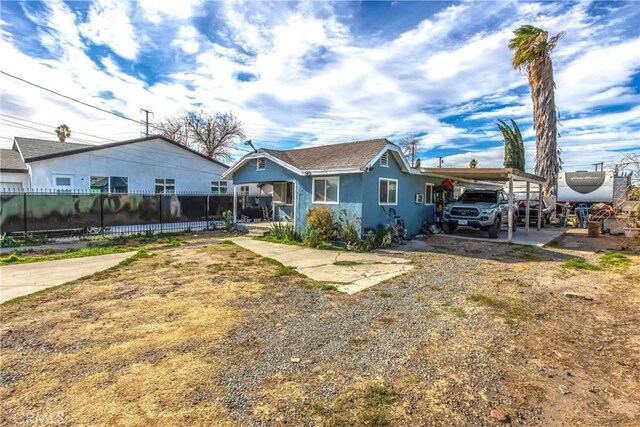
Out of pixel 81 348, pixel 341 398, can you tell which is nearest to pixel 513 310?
pixel 341 398

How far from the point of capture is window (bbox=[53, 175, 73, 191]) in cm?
1651

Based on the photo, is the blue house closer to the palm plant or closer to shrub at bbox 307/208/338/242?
shrub at bbox 307/208/338/242

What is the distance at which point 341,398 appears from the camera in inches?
109

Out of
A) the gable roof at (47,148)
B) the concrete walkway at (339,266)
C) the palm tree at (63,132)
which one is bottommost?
the concrete walkway at (339,266)

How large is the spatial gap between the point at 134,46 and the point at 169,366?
14279 mm

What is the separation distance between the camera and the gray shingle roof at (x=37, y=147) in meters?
16.9

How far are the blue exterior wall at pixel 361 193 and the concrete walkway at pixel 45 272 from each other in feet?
20.3

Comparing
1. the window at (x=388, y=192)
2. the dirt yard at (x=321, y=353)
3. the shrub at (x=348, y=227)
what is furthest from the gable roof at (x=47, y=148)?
the window at (x=388, y=192)

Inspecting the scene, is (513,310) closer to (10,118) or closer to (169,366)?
(169,366)

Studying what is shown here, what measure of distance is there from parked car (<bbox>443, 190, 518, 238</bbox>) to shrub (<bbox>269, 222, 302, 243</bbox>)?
6398 millimetres

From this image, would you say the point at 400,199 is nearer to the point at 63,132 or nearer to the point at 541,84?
the point at 541,84

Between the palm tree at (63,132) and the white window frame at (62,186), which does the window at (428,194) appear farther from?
the palm tree at (63,132)

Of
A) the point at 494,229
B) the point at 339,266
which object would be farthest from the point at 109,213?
the point at 494,229

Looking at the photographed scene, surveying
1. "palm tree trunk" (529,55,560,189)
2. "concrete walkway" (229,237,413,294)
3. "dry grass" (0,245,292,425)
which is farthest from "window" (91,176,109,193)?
"palm tree trunk" (529,55,560,189)
